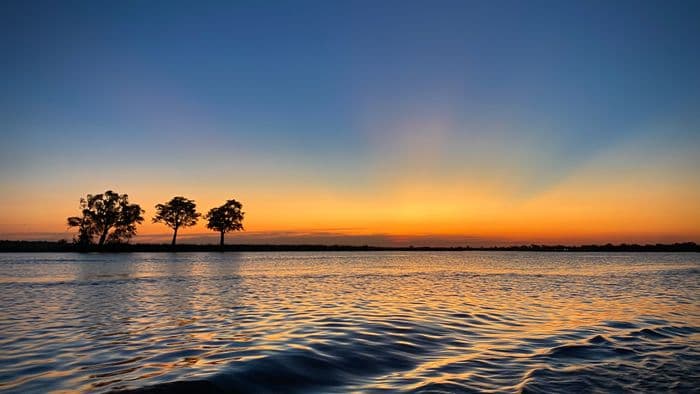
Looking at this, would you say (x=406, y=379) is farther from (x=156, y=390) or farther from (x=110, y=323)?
(x=110, y=323)

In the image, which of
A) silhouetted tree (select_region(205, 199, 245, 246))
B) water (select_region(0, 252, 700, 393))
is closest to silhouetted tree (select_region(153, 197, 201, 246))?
silhouetted tree (select_region(205, 199, 245, 246))

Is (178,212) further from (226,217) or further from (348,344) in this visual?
(348,344)

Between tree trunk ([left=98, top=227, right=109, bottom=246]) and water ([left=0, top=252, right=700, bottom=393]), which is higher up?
tree trunk ([left=98, top=227, right=109, bottom=246])

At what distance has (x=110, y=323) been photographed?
50.5ft

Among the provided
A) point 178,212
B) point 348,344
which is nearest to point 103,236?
point 178,212

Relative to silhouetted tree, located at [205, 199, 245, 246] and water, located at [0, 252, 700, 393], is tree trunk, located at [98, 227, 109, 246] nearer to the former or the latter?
silhouetted tree, located at [205, 199, 245, 246]

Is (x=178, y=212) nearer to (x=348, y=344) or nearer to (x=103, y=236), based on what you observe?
(x=103, y=236)

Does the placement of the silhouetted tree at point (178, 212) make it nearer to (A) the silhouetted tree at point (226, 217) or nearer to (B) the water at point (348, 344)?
(A) the silhouetted tree at point (226, 217)

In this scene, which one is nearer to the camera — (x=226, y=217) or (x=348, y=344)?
(x=348, y=344)

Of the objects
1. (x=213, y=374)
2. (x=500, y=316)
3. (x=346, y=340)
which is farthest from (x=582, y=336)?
(x=213, y=374)

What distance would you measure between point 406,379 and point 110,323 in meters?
11.9

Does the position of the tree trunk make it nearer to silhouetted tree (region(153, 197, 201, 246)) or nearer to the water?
silhouetted tree (region(153, 197, 201, 246))

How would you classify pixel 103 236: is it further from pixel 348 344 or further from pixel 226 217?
pixel 348 344

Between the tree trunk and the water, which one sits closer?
the water
